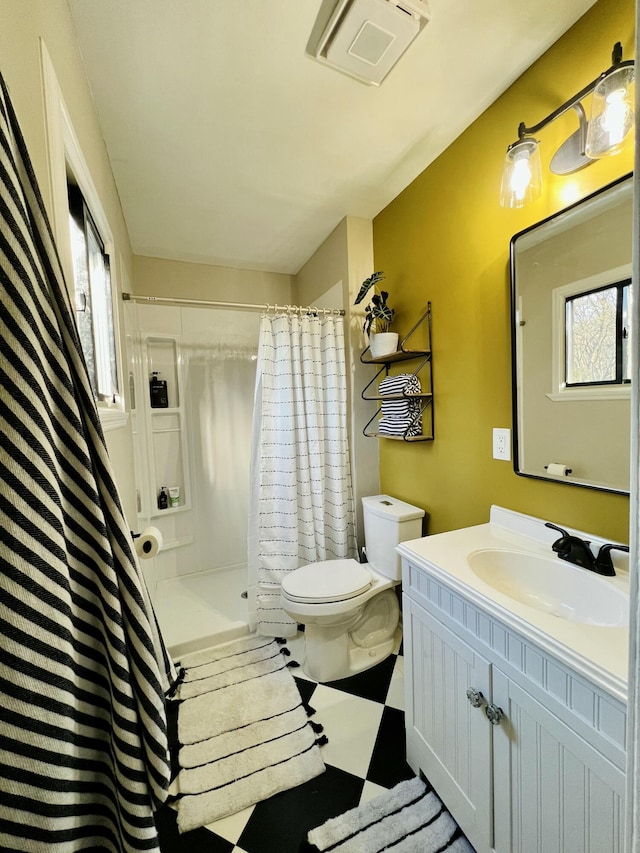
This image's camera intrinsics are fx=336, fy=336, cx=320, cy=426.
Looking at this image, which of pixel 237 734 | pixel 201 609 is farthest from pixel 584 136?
pixel 201 609

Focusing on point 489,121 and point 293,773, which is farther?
point 489,121

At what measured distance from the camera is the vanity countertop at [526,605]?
2.10ft

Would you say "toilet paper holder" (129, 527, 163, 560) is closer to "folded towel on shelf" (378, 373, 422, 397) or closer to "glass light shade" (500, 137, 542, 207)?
"folded towel on shelf" (378, 373, 422, 397)

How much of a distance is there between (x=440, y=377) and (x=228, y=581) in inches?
82.3

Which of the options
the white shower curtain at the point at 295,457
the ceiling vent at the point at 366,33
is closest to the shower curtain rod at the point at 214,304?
the white shower curtain at the point at 295,457

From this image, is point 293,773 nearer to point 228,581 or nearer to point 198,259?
point 228,581

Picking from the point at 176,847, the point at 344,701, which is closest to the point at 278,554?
the point at 344,701

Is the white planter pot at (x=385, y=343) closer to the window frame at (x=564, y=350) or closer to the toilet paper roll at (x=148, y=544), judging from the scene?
the window frame at (x=564, y=350)

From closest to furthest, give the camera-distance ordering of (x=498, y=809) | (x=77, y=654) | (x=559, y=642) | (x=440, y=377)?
(x=77, y=654) < (x=559, y=642) < (x=498, y=809) < (x=440, y=377)

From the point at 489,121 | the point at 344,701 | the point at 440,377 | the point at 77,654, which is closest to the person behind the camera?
the point at 77,654

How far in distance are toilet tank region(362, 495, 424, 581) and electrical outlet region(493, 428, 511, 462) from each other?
0.53 metres

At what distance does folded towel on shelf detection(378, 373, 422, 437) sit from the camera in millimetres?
1687

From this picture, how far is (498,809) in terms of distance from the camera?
2.75 feet

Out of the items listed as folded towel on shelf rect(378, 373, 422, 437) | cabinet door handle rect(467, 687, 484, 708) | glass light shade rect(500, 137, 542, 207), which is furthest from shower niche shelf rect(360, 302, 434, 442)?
cabinet door handle rect(467, 687, 484, 708)
